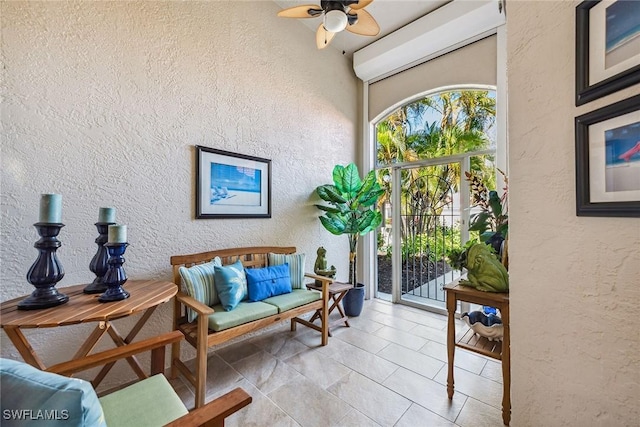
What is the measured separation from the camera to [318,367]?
2.19 meters

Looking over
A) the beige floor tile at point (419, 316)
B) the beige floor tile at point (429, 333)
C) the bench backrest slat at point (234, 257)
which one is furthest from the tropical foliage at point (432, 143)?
the bench backrest slat at point (234, 257)

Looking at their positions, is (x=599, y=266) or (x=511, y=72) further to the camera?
(x=511, y=72)

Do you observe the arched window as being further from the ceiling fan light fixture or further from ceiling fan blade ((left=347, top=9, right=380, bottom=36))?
the ceiling fan light fixture

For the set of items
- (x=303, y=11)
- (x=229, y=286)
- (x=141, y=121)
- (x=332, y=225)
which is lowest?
(x=229, y=286)

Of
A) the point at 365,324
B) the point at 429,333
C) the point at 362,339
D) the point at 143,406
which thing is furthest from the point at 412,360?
the point at 143,406

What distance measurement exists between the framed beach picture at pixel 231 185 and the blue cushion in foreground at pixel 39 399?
1.86 metres

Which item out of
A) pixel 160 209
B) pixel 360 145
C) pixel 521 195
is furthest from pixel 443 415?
pixel 360 145

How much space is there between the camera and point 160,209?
2.20 m

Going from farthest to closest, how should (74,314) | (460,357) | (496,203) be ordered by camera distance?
(460,357) < (496,203) < (74,314)

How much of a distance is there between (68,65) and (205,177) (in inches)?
45.7

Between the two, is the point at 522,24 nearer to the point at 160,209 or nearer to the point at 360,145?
the point at 160,209

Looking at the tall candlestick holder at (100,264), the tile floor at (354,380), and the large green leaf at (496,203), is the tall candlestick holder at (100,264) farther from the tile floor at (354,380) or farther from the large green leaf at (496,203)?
the large green leaf at (496,203)

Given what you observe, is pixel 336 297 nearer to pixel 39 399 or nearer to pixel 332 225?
pixel 332 225

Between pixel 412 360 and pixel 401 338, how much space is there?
1.38 feet
